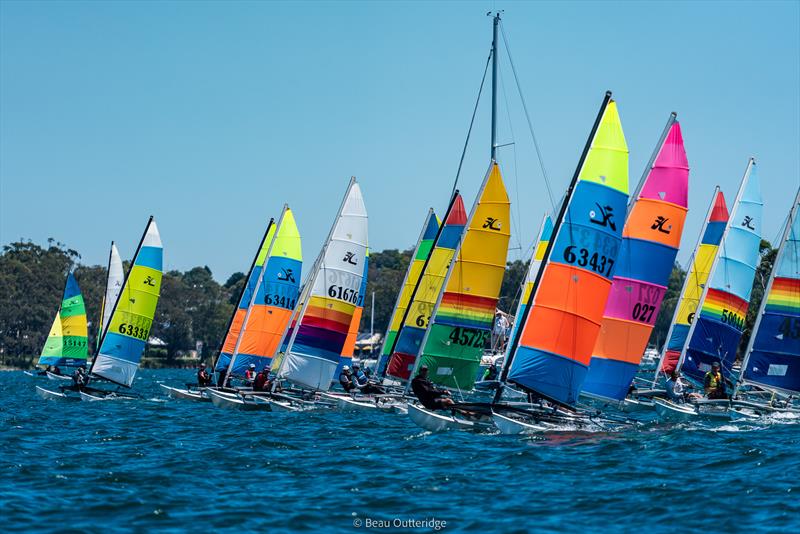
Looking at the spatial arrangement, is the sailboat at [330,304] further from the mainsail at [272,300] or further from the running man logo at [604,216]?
the running man logo at [604,216]

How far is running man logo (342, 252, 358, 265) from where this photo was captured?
35.5m

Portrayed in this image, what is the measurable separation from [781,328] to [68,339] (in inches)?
1282

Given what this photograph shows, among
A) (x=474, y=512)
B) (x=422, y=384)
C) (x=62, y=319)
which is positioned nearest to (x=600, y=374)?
(x=422, y=384)

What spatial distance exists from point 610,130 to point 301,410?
12.8 meters

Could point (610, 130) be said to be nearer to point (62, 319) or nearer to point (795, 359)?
point (795, 359)

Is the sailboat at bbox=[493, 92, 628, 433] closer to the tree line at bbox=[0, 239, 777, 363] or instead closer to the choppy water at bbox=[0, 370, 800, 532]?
the choppy water at bbox=[0, 370, 800, 532]

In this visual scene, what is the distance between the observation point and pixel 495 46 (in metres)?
42.9

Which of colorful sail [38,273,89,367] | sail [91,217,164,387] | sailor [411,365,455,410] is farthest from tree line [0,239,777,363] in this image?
sailor [411,365,455,410]

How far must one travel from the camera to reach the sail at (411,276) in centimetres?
4125

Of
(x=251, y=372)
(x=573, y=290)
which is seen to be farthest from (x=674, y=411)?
(x=251, y=372)

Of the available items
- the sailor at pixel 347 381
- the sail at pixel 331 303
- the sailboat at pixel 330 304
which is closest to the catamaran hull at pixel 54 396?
the sailboat at pixel 330 304

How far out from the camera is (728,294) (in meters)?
37.2

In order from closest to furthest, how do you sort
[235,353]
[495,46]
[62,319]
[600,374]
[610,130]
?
1. [610,130]
2. [600,374]
3. [235,353]
4. [495,46]
5. [62,319]

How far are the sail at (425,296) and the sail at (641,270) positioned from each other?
6.97m
